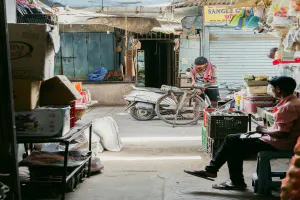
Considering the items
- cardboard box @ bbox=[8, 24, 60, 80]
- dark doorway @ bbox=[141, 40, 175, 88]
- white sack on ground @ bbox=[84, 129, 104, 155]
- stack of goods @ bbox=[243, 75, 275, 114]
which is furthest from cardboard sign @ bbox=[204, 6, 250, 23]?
cardboard box @ bbox=[8, 24, 60, 80]

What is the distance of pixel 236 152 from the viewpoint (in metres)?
5.36

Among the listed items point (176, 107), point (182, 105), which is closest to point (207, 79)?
point (182, 105)

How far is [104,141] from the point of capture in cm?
787

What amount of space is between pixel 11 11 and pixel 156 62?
16.2 metres

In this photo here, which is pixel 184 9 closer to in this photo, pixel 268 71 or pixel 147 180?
pixel 268 71

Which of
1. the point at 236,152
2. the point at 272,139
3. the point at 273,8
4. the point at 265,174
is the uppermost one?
the point at 273,8

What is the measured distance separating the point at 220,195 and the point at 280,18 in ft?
10.8

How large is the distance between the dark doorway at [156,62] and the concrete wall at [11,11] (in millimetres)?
15016

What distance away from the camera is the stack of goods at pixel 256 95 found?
7.19 m

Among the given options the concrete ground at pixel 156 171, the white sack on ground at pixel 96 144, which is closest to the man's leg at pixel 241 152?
the concrete ground at pixel 156 171

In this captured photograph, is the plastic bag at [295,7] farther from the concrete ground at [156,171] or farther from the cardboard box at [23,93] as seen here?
the cardboard box at [23,93]

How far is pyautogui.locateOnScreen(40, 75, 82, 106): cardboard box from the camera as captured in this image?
5070 mm

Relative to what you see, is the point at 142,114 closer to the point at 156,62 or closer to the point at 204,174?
the point at 204,174

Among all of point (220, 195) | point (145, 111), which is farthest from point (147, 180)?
point (145, 111)
